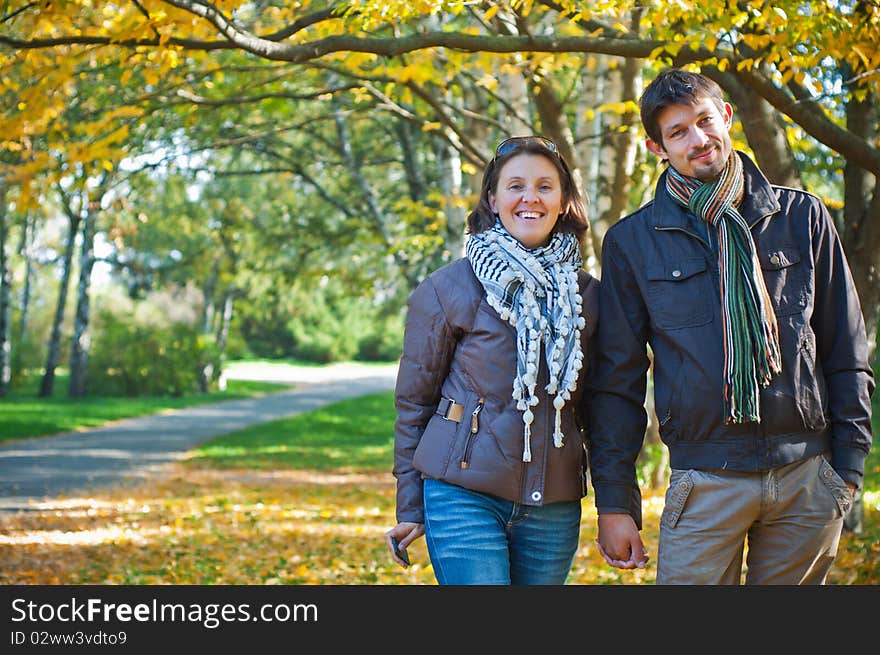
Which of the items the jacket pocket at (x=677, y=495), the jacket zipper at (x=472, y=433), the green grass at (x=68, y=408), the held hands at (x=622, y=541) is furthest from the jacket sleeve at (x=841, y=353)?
the green grass at (x=68, y=408)

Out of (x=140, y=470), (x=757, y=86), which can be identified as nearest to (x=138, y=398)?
(x=140, y=470)

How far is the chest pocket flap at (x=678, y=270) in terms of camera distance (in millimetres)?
3012

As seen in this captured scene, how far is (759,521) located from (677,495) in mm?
246

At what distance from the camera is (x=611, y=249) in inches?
125

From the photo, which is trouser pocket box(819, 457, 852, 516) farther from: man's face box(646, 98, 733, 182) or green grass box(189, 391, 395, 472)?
green grass box(189, 391, 395, 472)

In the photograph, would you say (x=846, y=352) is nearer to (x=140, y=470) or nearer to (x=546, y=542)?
(x=546, y=542)

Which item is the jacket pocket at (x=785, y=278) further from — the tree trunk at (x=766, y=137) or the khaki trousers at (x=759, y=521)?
the tree trunk at (x=766, y=137)

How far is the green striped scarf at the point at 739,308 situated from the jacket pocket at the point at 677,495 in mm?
214

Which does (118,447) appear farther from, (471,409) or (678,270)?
(678,270)

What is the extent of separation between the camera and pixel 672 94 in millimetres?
3064

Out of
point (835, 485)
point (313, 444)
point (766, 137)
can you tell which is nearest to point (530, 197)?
point (835, 485)

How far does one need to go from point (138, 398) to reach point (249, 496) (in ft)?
54.9

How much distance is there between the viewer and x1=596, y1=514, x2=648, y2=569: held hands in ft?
10.2

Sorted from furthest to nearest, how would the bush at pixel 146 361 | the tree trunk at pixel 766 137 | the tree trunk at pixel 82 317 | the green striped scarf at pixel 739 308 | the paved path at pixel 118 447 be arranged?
the bush at pixel 146 361, the tree trunk at pixel 82 317, the paved path at pixel 118 447, the tree trunk at pixel 766 137, the green striped scarf at pixel 739 308
